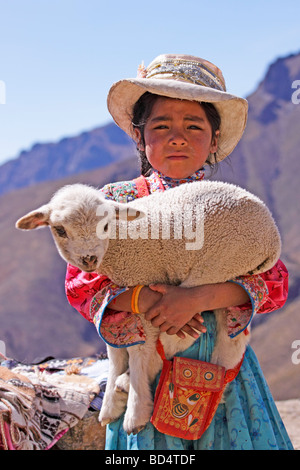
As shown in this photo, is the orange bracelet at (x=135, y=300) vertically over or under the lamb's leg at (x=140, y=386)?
over

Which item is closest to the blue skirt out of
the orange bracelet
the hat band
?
the orange bracelet

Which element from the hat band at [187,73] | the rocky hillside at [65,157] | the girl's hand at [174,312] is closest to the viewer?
the girl's hand at [174,312]

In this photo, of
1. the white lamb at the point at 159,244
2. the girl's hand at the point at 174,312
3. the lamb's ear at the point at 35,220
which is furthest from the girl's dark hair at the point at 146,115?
the girl's hand at the point at 174,312

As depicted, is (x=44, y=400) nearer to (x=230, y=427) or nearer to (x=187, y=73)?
(x=230, y=427)

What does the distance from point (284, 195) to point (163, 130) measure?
28.1 m

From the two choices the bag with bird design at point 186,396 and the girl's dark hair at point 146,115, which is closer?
the bag with bird design at point 186,396

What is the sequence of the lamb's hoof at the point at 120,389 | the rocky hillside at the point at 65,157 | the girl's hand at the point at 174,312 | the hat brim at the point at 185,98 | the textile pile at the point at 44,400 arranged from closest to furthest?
the girl's hand at the point at 174,312 < the lamb's hoof at the point at 120,389 < the hat brim at the point at 185,98 < the textile pile at the point at 44,400 < the rocky hillside at the point at 65,157

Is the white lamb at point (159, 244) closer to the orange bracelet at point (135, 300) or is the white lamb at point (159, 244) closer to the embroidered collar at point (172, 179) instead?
the orange bracelet at point (135, 300)

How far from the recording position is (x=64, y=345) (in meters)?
24.8

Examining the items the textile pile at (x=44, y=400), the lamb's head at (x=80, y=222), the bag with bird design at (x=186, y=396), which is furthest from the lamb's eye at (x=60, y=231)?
the textile pile at (x=44, y=400)

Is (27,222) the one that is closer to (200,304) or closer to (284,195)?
(200,304)

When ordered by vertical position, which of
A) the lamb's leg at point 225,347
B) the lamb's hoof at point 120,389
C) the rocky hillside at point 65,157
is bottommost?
the rocky hillside at point 65,157

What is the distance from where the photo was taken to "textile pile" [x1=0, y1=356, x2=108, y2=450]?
105 inches

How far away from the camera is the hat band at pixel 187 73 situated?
2.18 m
